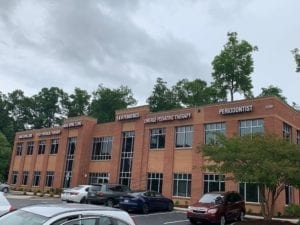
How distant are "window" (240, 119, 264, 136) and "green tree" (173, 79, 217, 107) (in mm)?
27130

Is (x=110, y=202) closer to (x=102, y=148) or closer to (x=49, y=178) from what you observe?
(x=102, y=148)

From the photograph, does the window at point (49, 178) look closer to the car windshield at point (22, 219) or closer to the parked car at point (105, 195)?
the parked car at point (105, 195)

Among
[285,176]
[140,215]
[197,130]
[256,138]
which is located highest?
[197,130]

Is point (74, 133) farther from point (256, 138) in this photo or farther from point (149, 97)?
point (256, 138)

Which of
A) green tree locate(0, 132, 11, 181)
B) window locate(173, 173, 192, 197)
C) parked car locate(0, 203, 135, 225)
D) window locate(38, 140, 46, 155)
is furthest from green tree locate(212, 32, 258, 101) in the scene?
parked car locate(0, 203, 135, 225)

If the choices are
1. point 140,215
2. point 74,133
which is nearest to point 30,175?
point 74,133

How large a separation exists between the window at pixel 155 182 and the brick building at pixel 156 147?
3.6 inches

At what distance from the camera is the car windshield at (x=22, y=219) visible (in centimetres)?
592

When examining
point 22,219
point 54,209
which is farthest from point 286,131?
point 22,219

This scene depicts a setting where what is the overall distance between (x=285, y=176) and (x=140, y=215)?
9.66m

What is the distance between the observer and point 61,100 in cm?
9406

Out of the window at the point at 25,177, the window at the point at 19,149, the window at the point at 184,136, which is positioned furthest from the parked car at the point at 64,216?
the window at the point at 19,149

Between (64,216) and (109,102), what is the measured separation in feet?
245

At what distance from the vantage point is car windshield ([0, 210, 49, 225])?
5.92 metres
